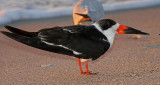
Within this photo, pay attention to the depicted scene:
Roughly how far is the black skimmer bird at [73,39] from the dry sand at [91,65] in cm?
33

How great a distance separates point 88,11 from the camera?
5.35 m

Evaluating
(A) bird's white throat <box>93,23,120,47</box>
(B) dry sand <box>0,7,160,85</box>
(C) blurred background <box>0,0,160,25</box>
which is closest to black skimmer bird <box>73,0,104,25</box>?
(B) dry sand <box>0,7,160,85</box>

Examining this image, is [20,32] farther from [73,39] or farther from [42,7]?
[42,7]

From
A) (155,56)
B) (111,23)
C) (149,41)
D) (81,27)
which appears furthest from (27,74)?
(149,41)

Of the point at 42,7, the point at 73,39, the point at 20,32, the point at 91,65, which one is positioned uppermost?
the point at 20,32

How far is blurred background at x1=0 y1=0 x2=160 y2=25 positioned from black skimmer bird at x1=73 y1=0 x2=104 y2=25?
184 centimetres

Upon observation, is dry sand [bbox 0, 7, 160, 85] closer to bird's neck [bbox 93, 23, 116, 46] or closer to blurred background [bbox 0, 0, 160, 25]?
bird's neck [bbox 93, 23, 116, 46]

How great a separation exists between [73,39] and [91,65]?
805mm

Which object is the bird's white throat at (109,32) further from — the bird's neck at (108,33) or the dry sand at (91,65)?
the dry sand at (91,65)

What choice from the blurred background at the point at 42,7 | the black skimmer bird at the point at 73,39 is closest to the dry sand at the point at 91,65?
the black skimmer bird at the point at 73,39

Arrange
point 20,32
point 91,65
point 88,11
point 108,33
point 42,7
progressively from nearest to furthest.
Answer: point 20,32 < point 108,33 < point 91,65 < point 88,11 < point 42,7

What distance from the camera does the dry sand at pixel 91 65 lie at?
3.34m

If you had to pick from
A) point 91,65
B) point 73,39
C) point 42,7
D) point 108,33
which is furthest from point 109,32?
point 42,7

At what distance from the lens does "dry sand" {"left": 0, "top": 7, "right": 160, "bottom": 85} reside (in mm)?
3336
